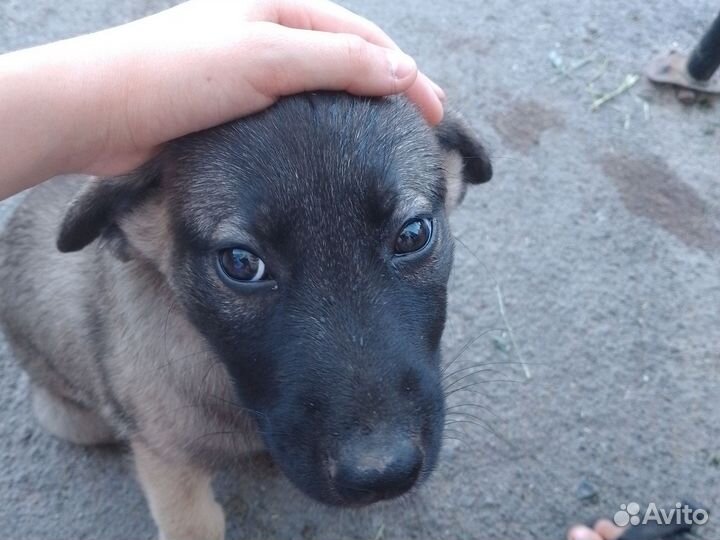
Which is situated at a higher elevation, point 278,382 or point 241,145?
point 241,145

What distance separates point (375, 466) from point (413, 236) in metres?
0.60

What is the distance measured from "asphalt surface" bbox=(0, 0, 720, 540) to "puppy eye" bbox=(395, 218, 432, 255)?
130 cm

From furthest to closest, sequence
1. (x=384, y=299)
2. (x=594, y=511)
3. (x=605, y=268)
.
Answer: (x=605, y=268), (x=594, y=511), (x=384, y=299)

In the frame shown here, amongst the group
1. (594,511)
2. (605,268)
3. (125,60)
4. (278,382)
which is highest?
(125,60)

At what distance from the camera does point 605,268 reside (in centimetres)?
341

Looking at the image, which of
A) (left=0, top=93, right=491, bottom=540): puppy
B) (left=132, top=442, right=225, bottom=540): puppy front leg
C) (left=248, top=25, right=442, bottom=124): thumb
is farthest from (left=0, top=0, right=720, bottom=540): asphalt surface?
(left=248, top=25, right=442, bottom=124): thumb

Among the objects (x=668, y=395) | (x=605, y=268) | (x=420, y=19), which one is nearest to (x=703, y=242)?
(x=605, y=268)

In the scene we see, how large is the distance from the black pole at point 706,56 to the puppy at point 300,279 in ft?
6.99

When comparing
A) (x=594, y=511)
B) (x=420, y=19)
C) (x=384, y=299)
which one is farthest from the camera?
(x=420, y=19)

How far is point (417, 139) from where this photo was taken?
1965mm

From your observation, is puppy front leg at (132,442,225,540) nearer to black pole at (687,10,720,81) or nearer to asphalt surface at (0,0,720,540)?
A: asphalt surface at (0,0,720,540)

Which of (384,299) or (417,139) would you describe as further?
(417,139)

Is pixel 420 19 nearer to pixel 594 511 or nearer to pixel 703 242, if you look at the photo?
pixel 703 242

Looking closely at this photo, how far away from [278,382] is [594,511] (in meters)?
1.61
